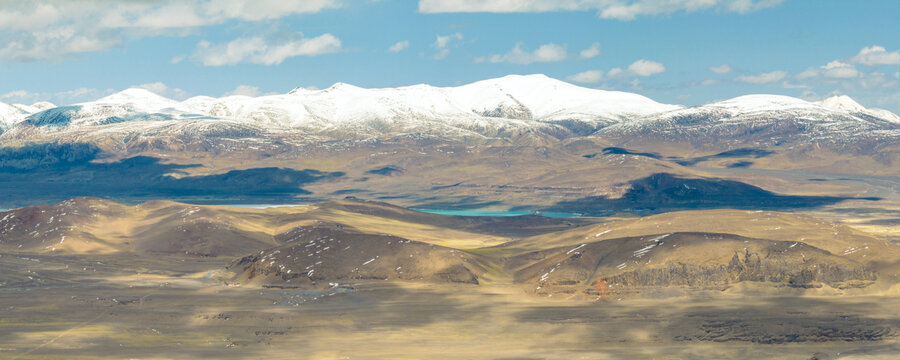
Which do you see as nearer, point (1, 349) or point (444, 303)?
point (1, 349)

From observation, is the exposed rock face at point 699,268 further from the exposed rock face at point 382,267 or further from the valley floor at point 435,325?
the exposed rock face at point 382,267

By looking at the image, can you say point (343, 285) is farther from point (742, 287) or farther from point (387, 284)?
point (742, 287)

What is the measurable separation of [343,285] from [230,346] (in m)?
52.8

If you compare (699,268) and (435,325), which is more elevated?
(699,268)

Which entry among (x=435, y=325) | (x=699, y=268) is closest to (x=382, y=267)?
(x=435, y=325)

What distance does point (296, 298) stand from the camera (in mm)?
172250

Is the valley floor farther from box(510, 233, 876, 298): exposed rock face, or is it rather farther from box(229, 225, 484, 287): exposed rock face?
box(229, 225, 484, 287): exposed rock face

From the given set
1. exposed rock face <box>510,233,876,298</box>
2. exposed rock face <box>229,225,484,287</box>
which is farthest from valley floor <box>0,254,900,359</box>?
exposed rock face <box>229,225,484,287</box>

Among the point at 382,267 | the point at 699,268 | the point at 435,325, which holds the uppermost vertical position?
the point at 382,267

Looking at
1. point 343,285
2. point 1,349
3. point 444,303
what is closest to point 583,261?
point 444,303

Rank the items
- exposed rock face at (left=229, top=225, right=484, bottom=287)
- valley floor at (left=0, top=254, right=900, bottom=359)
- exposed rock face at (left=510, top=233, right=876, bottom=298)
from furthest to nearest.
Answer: exposed rock face at (left=229, top=225, right=484, bottom=287) < exposed rock face at (left=510, top=233, right=876, bottom=298) < valley floor at (left=0, top=254, right=900, bottom=359)

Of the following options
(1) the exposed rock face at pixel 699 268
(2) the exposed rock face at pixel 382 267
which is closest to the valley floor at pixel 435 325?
(1) the exposed rock face at pixel 699 268

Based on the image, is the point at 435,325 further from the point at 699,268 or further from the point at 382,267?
the point at 699,268

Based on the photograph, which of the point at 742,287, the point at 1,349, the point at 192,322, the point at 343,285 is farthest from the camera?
the point at 343,285
